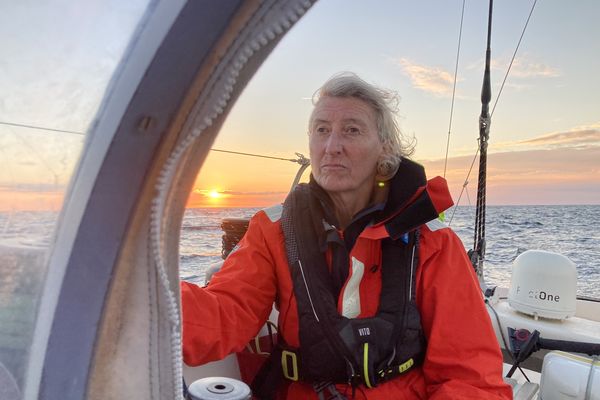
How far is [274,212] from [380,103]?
589 millimetres

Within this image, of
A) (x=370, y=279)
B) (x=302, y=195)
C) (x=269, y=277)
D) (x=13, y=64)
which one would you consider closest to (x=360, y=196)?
(x=302, y=195)

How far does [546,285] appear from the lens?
3.00m

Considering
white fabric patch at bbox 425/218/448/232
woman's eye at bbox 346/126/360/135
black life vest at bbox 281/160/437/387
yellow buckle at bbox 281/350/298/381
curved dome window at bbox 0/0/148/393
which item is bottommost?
yellow buckle at bbox 281/350/298/381

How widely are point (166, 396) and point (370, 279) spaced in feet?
4.30

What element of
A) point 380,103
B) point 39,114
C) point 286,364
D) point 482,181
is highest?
point 380,103

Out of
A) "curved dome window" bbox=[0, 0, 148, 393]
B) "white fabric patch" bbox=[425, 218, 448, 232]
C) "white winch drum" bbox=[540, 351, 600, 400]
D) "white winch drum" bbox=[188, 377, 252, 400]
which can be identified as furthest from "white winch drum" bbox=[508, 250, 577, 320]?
"curved dome window" bbox=[0, 0, 148, 393]

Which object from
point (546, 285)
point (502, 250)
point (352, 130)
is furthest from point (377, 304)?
point (502, 250)

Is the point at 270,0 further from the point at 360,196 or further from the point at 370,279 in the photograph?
the point at 360,196

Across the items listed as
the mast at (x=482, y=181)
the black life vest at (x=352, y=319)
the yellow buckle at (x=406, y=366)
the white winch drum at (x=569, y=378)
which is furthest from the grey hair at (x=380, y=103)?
the mast at (x=482, y=181)

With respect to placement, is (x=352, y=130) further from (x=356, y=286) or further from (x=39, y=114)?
(x=39, y=114)

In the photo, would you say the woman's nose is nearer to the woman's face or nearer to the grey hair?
the woman's face

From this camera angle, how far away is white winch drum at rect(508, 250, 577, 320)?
296 centimetres

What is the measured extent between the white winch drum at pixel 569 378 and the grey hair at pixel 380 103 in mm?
1061

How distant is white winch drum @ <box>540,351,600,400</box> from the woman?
54 centimetres
